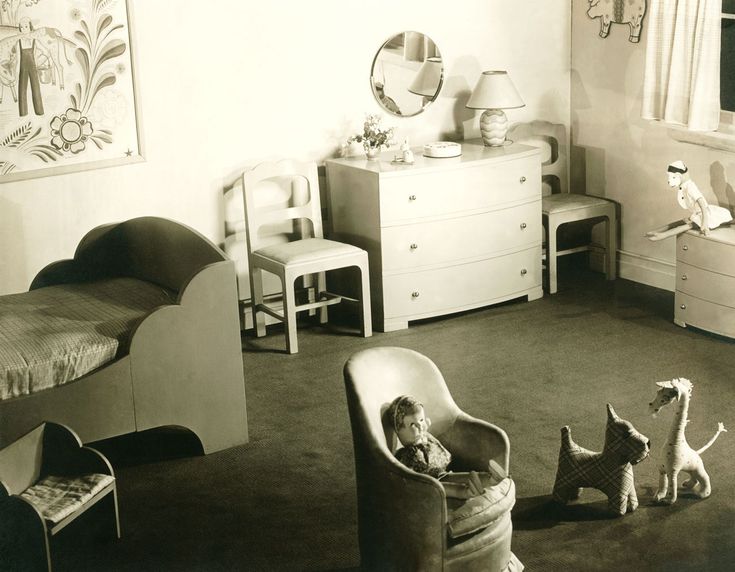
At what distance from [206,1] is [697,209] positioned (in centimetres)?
291

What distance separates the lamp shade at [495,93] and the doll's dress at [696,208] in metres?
1.12

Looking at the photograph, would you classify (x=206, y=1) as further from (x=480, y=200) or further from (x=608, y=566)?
(x=608, y=566)

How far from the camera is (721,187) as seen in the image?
19.0ft

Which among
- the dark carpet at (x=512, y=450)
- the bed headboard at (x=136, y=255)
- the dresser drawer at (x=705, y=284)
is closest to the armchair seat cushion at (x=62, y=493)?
the dark carpet at (x=512, y=450)

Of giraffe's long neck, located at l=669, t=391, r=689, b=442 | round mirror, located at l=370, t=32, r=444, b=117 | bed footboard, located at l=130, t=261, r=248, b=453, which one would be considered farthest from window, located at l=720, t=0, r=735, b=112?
bed footboard, located at l=130, t=261, r=248, b=453

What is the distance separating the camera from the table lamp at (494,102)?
6.08m

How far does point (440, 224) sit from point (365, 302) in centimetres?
64

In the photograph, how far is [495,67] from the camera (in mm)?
6516

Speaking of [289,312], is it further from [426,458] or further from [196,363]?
[426,458]

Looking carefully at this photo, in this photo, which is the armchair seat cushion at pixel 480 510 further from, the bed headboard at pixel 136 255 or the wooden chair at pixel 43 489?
the bed headboard at pixel 136 255

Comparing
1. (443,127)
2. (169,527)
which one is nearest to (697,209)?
(443,127)

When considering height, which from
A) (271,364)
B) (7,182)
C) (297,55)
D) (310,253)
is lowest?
(271,364)

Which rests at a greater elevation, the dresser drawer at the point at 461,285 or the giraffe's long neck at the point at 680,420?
the giraffe's long neck at the point at 680,420

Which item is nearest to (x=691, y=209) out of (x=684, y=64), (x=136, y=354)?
(x=684, y=64)
